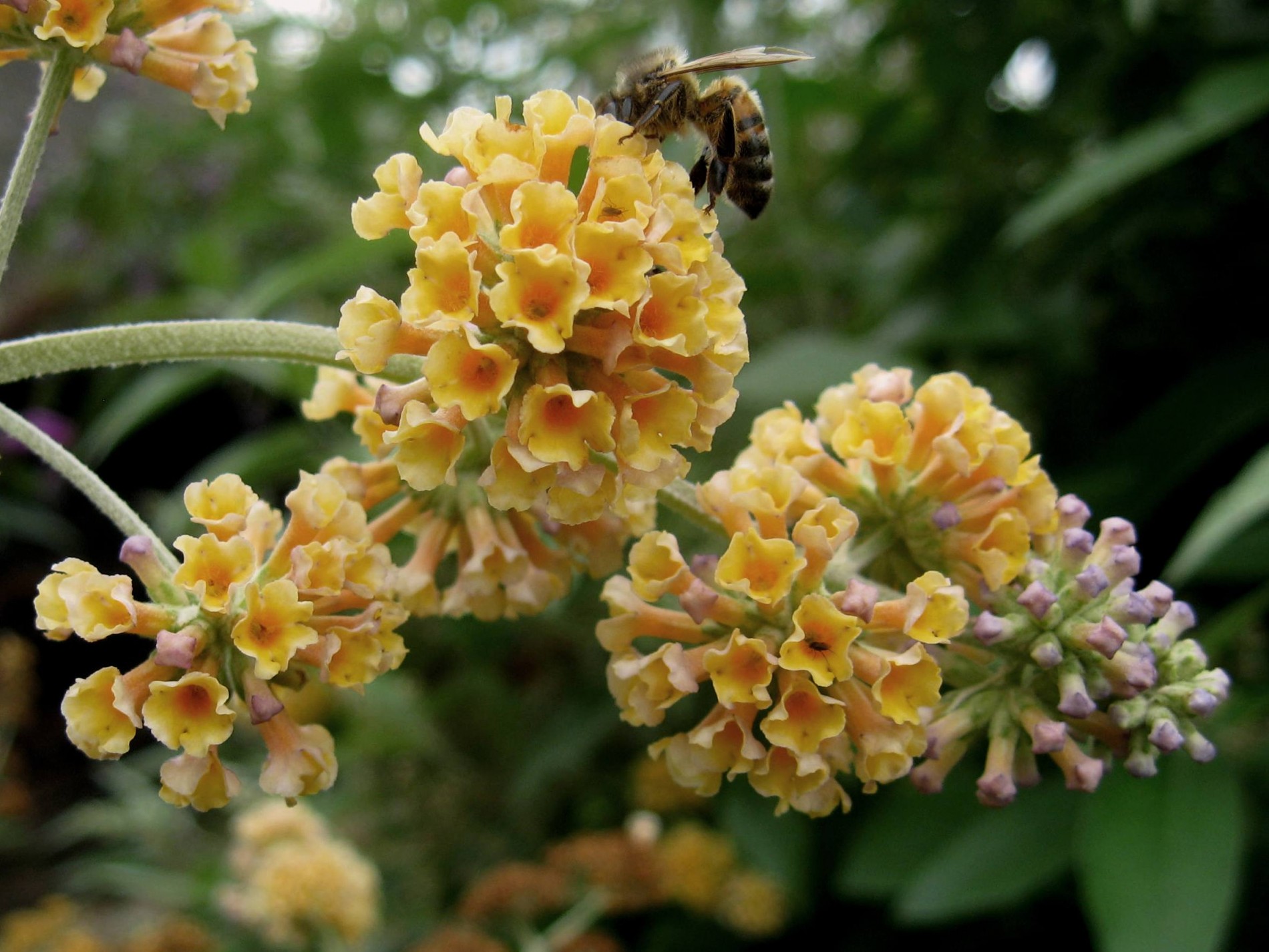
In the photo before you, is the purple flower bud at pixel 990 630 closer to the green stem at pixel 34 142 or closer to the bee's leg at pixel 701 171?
the bee's leg at pixel 701 171

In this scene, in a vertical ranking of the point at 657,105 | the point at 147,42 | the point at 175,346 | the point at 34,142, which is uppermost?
the point at 147,42

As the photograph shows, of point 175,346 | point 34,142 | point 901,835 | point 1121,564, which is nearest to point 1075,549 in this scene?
point 1121,564

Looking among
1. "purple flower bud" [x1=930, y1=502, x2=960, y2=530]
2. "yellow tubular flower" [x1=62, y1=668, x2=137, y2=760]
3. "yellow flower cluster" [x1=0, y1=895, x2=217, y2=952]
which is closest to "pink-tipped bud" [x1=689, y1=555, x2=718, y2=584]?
"purple flower bud" [x1=930, y1=502, x2=960, y2=530]

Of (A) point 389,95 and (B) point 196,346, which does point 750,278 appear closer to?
(A) point 389,95

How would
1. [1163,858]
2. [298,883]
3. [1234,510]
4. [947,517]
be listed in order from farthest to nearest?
[298,883] → [1163,858] → [1234,510] → [947,517]

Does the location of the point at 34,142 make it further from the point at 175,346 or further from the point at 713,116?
the point at 713,116
